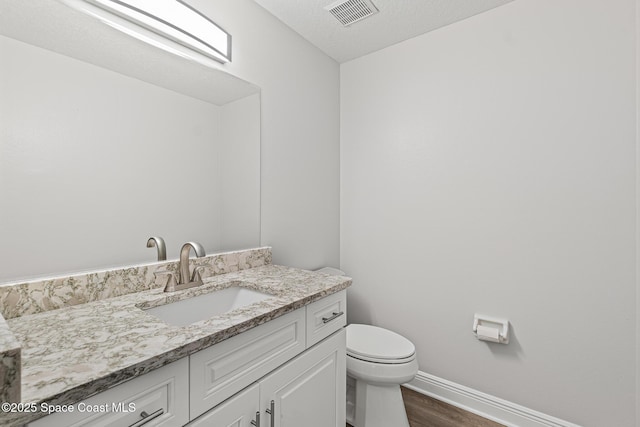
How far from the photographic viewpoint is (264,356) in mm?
921

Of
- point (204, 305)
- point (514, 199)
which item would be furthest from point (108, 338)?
point (514, 199)

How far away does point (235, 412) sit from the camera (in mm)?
817

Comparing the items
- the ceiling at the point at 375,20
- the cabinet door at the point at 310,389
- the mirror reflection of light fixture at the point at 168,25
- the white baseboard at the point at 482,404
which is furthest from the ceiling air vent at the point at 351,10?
the white baseboard at the point at 482,404

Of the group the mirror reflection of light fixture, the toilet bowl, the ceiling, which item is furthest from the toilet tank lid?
the ceiling

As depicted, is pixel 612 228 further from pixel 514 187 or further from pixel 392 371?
pixel 392 371

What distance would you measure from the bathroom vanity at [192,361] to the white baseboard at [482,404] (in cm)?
83

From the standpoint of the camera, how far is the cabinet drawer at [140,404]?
54 centimetres

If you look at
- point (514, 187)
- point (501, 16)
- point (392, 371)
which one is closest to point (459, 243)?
point (514, 187)

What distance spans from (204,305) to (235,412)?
45 centimetres

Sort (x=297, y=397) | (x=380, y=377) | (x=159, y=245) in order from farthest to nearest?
(x=380, y=377), (x=159, y=245), (x=297, y=397)

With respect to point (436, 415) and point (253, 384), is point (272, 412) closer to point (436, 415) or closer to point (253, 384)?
point (253, 384)

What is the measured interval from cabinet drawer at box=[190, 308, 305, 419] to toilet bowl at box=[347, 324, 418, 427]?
564mm

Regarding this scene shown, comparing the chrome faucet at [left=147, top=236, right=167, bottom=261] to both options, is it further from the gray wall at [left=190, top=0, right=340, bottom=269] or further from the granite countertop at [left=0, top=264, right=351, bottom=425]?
the gray wall at [left=190, top=0, right=340, bottom=269]

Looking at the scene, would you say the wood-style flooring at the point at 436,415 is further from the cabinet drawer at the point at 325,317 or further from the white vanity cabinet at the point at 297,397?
the cabinet drawer at the point at 325,317
